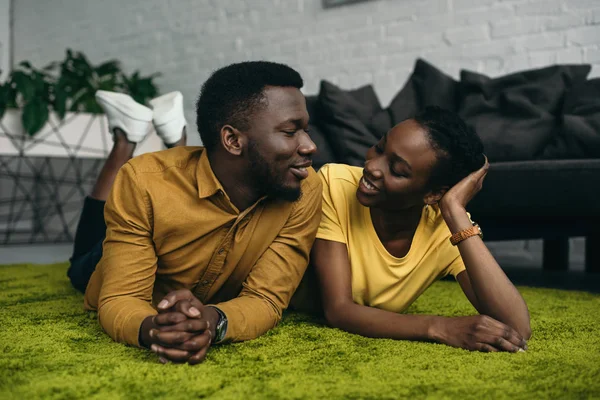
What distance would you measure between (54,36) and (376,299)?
4380 mm

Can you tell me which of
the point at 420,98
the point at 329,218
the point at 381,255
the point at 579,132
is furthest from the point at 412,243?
the point at 420,98

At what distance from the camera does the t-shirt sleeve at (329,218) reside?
1.44 meters

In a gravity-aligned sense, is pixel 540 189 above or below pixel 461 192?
below

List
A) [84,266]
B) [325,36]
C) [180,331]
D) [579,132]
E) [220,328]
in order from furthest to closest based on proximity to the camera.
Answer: [325,36] → [579,132] → [84,266] → [220,328] → [180,331]

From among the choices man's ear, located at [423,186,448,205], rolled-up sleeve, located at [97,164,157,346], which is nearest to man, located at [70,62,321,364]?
rolled-up sleeve, located at [97,164,157,346]

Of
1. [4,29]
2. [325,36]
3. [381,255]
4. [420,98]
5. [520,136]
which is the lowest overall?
[381,255]

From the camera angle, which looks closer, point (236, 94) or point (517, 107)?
point (236, 94)

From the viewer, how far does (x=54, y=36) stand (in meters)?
5.00

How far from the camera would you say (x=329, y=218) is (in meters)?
1.47

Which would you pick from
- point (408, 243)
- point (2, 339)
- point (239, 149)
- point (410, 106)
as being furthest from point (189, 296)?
point (410, 106)

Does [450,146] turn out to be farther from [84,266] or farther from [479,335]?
[84,266]

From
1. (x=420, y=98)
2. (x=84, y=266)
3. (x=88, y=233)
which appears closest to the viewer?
(x=84, y=266)

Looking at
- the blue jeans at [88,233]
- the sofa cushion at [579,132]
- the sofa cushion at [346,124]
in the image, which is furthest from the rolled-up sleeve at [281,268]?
the sofa cushion at [579,132]

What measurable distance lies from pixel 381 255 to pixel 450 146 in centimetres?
29
